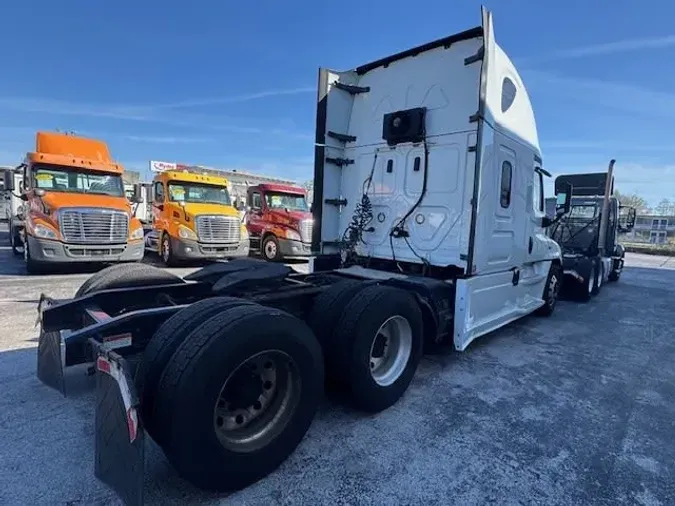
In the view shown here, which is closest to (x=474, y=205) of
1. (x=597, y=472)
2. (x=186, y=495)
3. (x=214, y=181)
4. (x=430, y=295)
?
(x=430, y=295)

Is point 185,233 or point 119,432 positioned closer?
point 119,432

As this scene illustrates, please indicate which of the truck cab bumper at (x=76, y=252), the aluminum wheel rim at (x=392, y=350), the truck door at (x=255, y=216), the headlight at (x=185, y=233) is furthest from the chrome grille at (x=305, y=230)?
the aluminum wheel rim at (x=392, y=350)

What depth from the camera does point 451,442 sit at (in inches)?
106

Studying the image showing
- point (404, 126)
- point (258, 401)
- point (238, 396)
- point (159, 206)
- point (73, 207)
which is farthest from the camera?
point (159, 206)

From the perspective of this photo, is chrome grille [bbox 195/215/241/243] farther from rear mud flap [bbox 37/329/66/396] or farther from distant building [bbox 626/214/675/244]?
distant building [bbox 626/214/675/244]

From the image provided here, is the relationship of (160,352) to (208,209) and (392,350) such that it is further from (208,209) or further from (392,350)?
(208,209)

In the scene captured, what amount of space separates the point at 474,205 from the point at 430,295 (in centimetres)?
102

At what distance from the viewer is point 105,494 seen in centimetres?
204

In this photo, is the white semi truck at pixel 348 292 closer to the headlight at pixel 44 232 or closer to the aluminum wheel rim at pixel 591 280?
the aluminum wheel rim at pixel 591 280

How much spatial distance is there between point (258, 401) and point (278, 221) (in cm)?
995

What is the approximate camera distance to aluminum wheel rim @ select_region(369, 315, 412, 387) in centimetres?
327

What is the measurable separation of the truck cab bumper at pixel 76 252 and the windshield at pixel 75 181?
1.26 m

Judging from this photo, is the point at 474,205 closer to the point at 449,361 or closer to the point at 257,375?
the point at 449,361

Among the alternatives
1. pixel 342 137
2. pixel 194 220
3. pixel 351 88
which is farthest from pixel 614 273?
pixel 194 220
